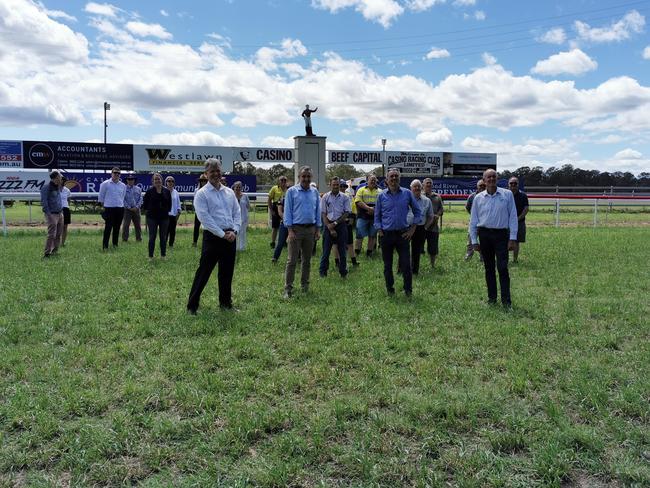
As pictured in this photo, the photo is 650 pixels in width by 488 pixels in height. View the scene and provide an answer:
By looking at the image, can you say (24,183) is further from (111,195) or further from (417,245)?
(417,245)

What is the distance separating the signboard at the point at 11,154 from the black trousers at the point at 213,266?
29211mm

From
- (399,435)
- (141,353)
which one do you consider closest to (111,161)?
(141,353)

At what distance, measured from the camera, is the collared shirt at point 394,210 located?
8094 mm

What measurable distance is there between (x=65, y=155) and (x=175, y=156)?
6.33 meters

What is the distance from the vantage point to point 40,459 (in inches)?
130

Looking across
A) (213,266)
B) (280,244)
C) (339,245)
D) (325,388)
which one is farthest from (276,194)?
(325,388)

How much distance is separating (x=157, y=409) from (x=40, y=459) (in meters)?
0.89

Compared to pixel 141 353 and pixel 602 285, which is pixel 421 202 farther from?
pixel 141 353

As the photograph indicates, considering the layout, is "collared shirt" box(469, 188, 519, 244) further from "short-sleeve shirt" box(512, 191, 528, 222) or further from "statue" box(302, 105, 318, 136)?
"statue" box(302, 105, 318, 136)

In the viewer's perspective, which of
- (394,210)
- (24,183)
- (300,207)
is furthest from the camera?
(24,183)


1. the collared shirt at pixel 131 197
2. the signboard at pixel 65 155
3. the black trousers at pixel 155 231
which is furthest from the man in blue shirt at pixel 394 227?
the signboard at pixel 65 155

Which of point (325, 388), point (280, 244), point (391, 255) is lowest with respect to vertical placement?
point (325, 388)

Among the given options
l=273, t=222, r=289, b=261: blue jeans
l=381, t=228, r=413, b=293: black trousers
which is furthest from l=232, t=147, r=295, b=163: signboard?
l=381, t=228, r=413, b=293: black trousers

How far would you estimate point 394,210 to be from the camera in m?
8.09
